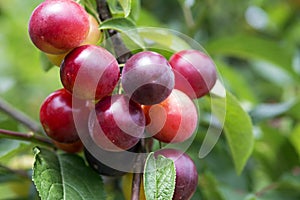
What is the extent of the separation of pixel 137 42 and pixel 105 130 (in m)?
0.18

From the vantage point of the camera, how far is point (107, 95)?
0.73 metres

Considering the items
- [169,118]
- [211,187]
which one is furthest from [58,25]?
[211,187]

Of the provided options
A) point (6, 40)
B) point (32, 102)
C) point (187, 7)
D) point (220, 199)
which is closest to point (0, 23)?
point (6, 40)

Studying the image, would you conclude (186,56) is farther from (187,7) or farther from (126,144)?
(187,7)

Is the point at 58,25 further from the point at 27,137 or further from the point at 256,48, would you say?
the point at 256,48

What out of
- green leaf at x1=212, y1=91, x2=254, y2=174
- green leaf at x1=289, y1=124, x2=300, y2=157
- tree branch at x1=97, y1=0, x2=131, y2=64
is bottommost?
green leaf at x1=289, y1=124, x2=300, y2=157

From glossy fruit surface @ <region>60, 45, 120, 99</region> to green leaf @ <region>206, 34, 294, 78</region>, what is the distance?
87 centimetres

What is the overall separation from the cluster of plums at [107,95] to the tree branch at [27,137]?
0.12 metres

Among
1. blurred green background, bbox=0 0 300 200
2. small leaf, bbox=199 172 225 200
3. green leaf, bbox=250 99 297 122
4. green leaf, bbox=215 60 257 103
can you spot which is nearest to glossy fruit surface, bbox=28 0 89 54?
blurred green background, bbox=0 0 300 200

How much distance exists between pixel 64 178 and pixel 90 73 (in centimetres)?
17

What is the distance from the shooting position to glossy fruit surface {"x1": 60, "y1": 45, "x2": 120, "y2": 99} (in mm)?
703

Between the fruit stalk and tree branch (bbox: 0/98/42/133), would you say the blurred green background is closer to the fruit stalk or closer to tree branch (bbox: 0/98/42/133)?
tree branch (bbox: 0/98/42/133)

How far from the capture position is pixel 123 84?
28.1 inches

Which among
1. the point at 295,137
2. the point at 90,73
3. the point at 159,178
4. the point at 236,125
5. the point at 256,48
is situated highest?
the point at 90,73
